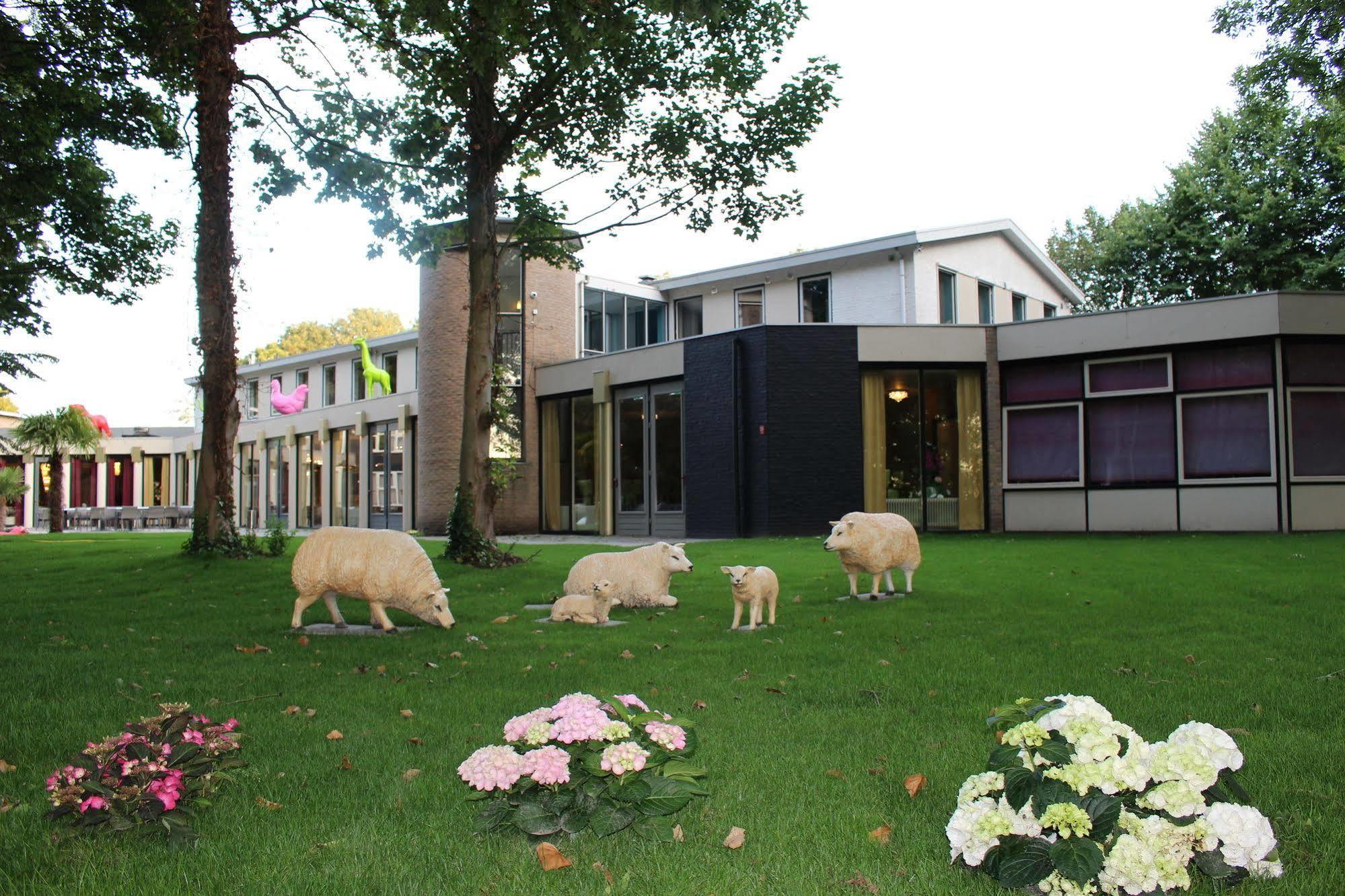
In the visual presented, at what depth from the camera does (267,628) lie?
9.28m

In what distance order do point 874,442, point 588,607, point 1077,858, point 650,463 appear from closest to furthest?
point 1077,858 < point 588,607 < point 874,442 < point 650,463

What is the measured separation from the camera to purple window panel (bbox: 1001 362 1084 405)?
66.1ft

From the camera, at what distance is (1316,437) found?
18.0 m

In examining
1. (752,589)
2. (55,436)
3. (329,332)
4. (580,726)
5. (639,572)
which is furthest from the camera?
(329,332)

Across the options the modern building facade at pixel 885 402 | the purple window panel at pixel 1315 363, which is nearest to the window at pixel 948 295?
the modern building facade at pixel 885 402

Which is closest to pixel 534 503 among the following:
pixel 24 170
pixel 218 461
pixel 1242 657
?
pixel 218 461

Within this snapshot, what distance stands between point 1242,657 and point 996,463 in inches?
571

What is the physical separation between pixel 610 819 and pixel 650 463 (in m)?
19.9

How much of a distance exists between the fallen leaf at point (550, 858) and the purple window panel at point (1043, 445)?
61.8ft

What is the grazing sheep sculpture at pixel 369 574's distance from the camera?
8.92m

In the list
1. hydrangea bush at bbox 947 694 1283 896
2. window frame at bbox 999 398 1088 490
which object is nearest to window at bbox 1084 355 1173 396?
window frame at bbox 999 398 1088 490

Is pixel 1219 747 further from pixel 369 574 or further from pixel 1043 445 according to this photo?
pixel 1043 445

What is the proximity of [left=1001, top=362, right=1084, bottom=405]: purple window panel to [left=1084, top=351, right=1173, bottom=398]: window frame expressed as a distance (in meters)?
0.13

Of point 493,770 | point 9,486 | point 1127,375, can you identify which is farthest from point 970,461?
point 9,486
